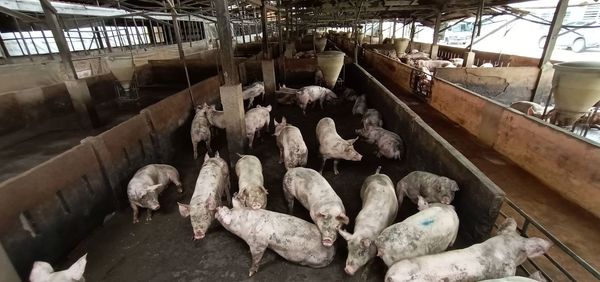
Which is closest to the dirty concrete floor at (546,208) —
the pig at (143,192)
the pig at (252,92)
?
the pig at (143,192)

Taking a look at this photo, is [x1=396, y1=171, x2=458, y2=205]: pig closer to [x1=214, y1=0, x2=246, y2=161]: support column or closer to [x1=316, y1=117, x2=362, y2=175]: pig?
[x1=316, y1=117, x2=362, y2=175]: pig

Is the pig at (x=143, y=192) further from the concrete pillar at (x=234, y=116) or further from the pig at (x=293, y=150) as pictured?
the pig at (x=293, y=150)

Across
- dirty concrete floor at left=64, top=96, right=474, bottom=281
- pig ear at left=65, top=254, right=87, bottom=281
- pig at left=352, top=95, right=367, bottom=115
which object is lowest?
dirty concrete floor at left=64, top=96, right=474, bottom=281

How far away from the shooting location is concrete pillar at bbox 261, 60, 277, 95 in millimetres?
9414

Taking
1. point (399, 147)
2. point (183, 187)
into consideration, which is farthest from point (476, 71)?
point (183, 187)

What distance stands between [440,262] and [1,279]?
12.9 ft

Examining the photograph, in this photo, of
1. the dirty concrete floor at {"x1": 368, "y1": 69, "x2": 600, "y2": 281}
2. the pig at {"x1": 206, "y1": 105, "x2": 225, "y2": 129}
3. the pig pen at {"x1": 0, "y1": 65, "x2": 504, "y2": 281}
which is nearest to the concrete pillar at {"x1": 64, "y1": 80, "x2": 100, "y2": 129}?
the pig pen at {"x1": 0, "y1": 65, "x2": 504, "y2": 281}

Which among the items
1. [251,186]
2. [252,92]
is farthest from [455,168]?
[252,92]

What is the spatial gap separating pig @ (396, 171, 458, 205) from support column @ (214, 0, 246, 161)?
3.26 meters

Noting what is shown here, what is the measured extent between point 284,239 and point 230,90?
3.22 metres

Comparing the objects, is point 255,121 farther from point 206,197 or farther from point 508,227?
point 508,227

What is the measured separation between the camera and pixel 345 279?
10.6ft

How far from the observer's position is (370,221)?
331 cm

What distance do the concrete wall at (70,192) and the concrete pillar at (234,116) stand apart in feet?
4.90
